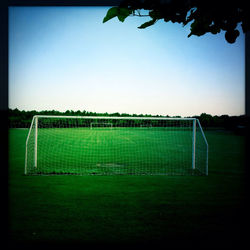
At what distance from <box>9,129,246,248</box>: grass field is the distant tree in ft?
7.17

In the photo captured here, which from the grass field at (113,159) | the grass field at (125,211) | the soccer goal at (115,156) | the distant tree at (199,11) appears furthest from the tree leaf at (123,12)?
the grass field at (113,159)

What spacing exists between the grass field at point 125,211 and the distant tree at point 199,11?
7.17 feet

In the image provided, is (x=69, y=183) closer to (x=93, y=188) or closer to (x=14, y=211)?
(x=93, y=188)

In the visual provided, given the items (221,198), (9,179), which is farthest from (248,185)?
(9,179)

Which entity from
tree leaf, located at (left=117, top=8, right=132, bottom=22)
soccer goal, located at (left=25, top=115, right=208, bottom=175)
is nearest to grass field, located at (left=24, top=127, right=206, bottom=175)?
soccer goal, located at (left=25, top=115, right=208, bottom=175)

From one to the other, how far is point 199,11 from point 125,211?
112 inches

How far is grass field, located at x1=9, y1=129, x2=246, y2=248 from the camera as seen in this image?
8.42 feet

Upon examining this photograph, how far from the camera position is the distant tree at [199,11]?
1.21 meters

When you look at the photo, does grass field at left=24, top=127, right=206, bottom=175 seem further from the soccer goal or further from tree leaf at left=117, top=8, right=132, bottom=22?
tree leaf at left=117, top=8, right=132, bottom=22

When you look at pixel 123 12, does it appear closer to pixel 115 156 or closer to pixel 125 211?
pixel 125 211

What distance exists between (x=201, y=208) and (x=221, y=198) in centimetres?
78

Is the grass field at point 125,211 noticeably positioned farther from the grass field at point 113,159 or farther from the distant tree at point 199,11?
the distant tree at point 199,11

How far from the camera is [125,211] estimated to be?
3.36m

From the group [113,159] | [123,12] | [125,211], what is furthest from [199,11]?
[113,159]
